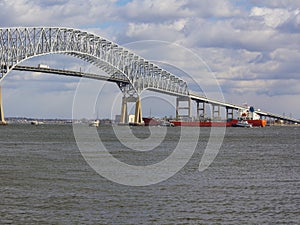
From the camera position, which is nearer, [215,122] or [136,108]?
[136,108]

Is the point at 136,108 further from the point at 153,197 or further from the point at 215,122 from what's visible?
the point at 153,197

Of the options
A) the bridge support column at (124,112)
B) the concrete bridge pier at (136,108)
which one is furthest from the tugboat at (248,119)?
the bridge support column at (124,112)

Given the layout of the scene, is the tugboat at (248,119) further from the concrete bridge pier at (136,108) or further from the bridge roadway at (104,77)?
the concrete bridge pier at (136,108)

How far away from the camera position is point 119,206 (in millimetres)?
21719

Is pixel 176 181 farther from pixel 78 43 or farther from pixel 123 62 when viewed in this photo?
pixel 123 62

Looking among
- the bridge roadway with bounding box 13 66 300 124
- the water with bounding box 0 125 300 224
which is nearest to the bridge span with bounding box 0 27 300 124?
the bridge roadway with bounding box 13 66 300 124

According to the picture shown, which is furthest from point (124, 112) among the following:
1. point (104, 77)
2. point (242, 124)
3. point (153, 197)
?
point (153, 197)

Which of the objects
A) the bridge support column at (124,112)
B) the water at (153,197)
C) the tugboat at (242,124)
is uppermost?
the bridge support column at (124,112)

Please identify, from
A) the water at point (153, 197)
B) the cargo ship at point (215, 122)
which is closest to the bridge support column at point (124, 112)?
the cargo ship at point (215, 122)

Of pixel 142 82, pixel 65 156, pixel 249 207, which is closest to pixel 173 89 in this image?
pixel 142 82

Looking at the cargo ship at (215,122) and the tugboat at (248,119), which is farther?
the tugboat at (248,119)

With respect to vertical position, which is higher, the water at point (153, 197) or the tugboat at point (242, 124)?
the tugboat at point (242, 124)

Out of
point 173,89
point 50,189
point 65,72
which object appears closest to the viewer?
point 50,189

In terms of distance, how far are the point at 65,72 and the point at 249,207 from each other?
10112cm
